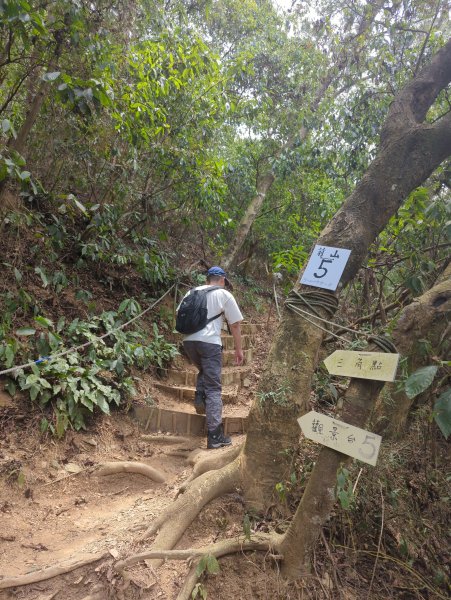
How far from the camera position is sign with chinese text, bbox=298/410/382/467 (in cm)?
181

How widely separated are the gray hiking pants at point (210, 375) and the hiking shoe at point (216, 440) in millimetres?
62

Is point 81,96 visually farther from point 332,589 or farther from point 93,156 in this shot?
point 332,589

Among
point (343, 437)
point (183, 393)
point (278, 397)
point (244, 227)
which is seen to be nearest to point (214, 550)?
point (278, 397)

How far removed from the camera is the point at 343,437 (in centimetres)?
191

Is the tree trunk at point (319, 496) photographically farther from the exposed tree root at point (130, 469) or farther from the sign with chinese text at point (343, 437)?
the exposed tree root at point (130, 469)

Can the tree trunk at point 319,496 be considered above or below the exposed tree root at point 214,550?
above

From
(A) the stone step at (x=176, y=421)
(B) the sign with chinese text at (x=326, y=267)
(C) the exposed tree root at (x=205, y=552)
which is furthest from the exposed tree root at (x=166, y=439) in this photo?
(B) the sign with chinese text at (x=326, y=267)

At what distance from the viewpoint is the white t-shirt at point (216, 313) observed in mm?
4496

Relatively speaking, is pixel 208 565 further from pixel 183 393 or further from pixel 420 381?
Result: pixel 183 393

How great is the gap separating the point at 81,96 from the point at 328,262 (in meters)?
2.64

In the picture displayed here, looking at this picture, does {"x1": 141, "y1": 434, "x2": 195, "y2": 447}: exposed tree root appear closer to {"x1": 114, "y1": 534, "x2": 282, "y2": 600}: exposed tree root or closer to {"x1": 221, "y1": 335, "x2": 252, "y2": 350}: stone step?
{"x1": 114, "y1": 534, "x2": 282, "y2": 600}: exposed tree root

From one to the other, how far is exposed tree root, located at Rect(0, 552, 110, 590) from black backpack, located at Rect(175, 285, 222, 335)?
2359 millimetres

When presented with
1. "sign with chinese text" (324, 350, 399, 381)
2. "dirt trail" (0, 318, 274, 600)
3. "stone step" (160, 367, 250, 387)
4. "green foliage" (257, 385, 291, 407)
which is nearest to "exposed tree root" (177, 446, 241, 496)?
"dirt trail" (0, 318, 274, 600)

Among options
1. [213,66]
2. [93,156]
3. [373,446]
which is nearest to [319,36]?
[213,66]
